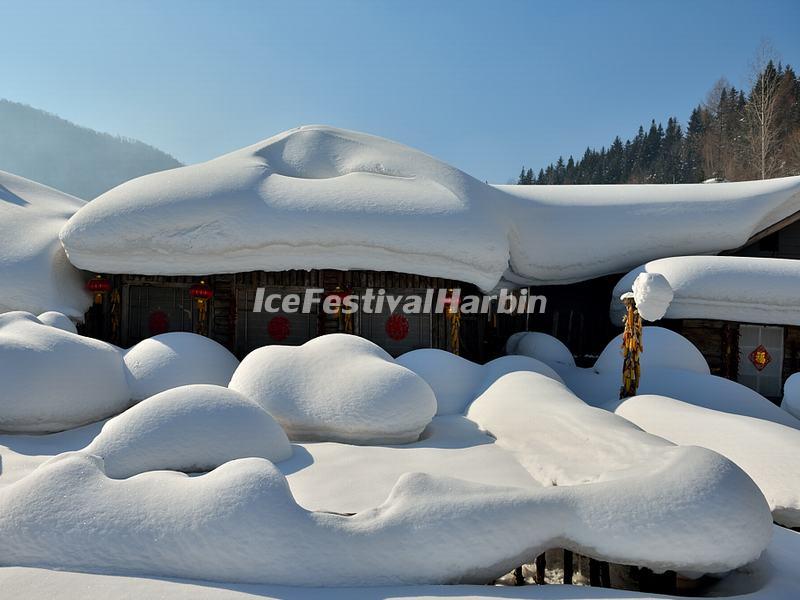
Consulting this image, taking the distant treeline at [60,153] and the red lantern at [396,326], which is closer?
the red lantern at [396,326]

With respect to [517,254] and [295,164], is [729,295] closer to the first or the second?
[517,254]

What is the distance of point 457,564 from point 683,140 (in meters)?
62.6

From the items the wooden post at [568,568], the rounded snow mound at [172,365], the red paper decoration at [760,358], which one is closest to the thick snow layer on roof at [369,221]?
the rounded snow mound at [172,365]

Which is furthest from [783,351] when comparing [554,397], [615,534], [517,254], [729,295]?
[615,534]

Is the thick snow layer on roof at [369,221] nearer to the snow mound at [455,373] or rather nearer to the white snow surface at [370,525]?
the snow mound at [455,373]

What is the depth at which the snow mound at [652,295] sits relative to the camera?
6.68 meters

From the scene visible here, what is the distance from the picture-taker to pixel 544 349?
34.8 feet

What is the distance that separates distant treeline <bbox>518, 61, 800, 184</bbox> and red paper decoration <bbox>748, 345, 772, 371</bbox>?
13990 mm

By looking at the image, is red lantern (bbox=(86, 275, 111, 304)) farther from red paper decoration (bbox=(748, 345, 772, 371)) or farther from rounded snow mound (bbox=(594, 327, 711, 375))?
red paper decoration (bbox=(748, 345, 772, 371))

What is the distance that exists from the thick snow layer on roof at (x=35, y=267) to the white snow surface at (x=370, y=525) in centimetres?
732

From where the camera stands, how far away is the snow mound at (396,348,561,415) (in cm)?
745

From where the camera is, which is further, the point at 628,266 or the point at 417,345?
the point at 628,266

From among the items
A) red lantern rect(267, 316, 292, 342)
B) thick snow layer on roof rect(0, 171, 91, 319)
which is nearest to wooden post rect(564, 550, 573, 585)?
red lantern rect(267, 316, 292, 342)

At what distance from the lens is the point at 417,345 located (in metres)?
10.8
